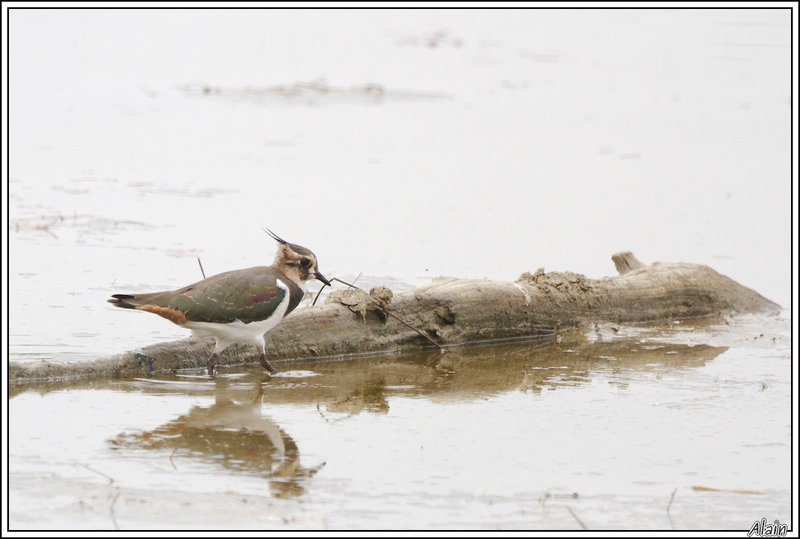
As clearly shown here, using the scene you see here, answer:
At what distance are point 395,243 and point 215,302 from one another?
4.41 metres

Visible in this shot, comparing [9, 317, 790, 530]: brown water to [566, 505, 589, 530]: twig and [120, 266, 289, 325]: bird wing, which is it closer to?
[566, 505, 589, 530]: twig

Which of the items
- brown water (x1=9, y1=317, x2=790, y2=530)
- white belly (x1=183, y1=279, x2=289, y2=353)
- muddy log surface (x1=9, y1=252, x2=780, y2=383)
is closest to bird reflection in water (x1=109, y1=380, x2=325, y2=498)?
brown water (x1=9, y1=317, x2=790, y2=530)

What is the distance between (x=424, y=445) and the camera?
24.5 feet

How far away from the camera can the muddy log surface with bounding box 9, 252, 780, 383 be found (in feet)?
28.7

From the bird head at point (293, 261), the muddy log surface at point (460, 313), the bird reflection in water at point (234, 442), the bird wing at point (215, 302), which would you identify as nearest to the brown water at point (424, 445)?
the bird reflection in water at point (234, 442)

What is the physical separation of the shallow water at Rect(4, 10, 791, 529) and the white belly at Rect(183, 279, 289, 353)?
0.97ft

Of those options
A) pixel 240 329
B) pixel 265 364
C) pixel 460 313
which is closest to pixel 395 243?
pixel 460 313

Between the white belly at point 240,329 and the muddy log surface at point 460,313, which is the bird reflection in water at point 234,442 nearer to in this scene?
the white belly at point 240,329

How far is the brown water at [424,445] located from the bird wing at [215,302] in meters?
0.46

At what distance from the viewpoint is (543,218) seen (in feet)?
46.3

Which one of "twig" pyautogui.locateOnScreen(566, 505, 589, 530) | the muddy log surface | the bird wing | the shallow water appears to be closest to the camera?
"twig" pyautogui.locateOnScreen(566, 505, 589, 530)

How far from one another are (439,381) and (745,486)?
2.55m

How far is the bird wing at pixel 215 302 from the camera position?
8.50m

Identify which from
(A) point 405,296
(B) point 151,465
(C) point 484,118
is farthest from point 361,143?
(B) point 151,465
